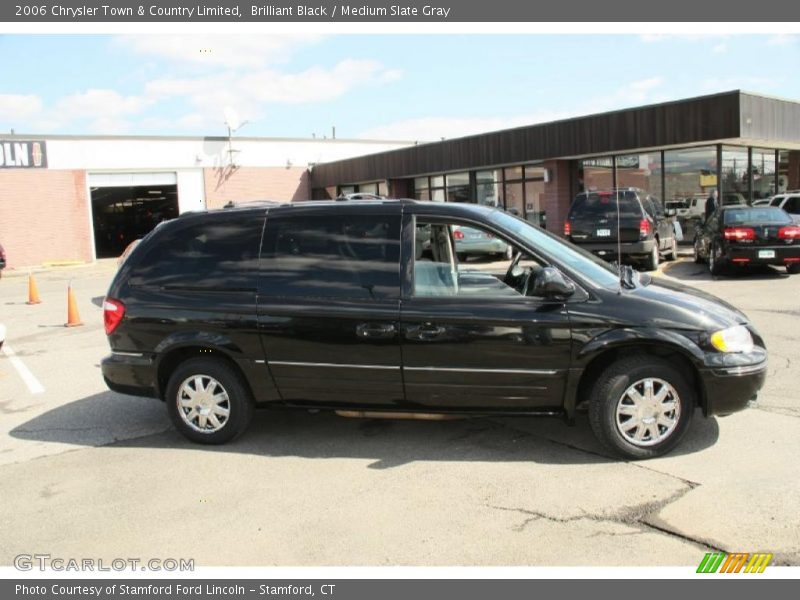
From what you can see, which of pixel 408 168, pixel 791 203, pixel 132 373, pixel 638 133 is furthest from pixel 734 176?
pixel 132 373

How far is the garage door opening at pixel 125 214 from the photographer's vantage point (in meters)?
39.8

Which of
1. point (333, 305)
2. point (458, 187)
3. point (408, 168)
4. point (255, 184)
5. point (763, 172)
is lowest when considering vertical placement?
point (333, 305)

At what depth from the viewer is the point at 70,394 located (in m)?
7.25

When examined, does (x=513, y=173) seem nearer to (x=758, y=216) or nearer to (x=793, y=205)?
(x=793, y=205)

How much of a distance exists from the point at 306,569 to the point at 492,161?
21847 millimetres

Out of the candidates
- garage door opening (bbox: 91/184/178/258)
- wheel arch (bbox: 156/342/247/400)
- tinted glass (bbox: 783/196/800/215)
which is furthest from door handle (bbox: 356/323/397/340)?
garage door opening (bbox: 91/184/178/258)

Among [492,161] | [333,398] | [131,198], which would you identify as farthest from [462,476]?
[131,198]

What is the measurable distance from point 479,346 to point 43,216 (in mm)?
30968

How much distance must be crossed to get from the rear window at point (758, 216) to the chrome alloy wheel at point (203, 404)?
40.6 ft

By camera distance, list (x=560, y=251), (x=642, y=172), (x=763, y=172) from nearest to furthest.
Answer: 1. (x=560, y=251)
2. (x=642, y=172)
3. (x=763, y=172)

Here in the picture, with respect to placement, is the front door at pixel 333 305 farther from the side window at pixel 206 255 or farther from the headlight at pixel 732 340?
the headlight at pixel 732 340

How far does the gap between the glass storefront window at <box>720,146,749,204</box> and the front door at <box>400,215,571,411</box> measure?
16.8 meters

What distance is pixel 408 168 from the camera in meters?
28.8

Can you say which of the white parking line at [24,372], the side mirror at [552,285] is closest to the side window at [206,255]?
the side mirror at [552,285]
